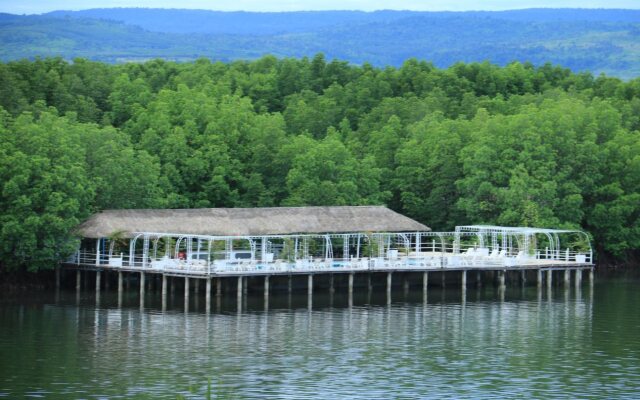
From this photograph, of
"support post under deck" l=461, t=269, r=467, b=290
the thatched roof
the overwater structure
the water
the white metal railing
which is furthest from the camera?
"support post under deck" l=461, t=269, r=467, b=290

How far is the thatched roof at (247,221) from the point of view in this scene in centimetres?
8031

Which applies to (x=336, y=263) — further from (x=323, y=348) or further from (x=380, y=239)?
(x=323, y=348)

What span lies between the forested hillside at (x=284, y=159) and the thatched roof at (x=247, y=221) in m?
2.07

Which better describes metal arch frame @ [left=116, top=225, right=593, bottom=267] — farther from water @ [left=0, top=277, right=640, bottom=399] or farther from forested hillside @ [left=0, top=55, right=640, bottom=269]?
forested hillside @ [left=0, top=55, right=640, bottom=269]

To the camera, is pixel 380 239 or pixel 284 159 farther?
pixel 284 159

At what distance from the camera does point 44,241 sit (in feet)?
251

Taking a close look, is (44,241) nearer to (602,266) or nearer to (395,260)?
(395,260)

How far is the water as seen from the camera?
5197cm

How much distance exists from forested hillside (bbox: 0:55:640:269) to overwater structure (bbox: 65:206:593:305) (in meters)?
2.79

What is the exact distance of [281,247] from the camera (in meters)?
88.1

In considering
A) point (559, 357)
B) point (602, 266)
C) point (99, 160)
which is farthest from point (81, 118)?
point (559, 357)

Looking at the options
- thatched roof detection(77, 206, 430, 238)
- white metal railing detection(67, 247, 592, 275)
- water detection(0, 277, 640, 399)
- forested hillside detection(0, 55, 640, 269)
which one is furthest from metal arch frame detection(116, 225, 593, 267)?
forested hillside detection(0, 55, 640, 269)

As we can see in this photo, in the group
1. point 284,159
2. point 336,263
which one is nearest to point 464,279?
point 336,263

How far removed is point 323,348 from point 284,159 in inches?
1607
